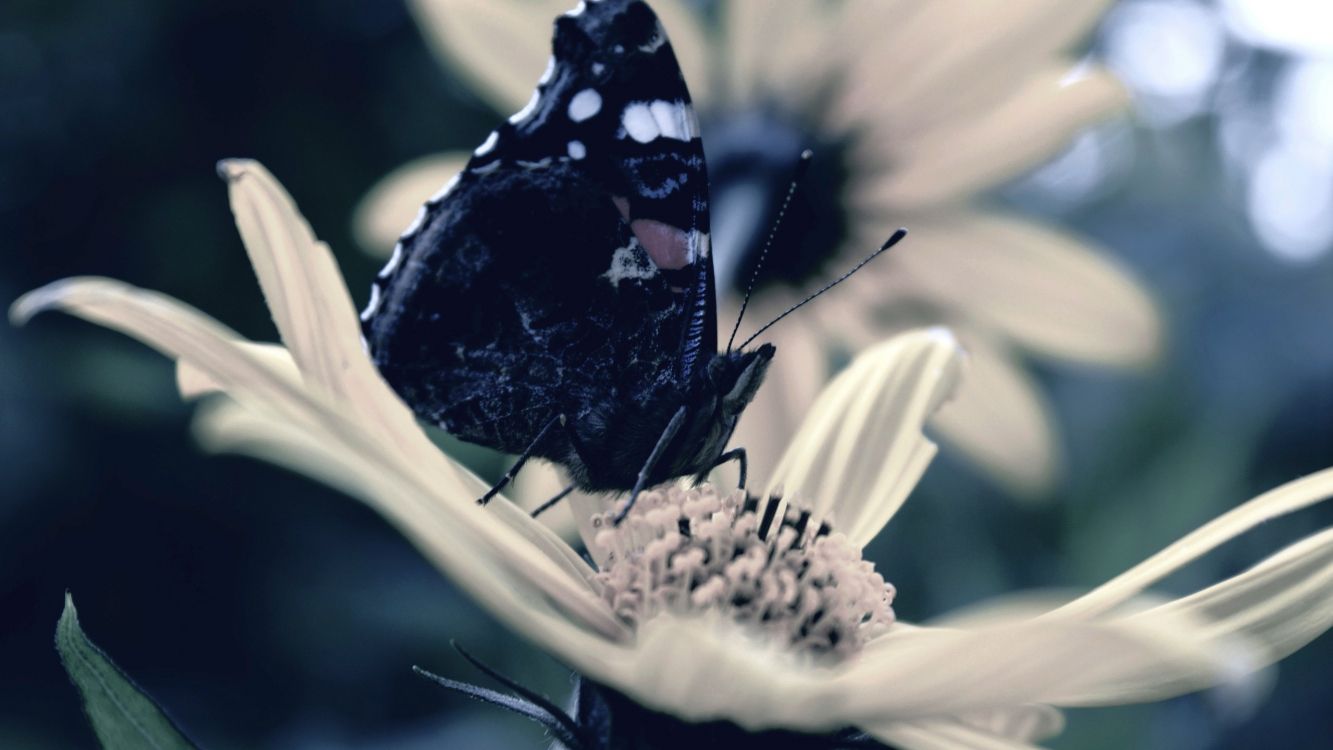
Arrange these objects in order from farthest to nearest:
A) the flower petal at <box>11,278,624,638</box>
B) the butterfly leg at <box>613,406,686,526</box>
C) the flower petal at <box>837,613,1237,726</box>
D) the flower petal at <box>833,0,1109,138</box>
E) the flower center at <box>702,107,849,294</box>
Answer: the flower center at <box>702,107,849,294</box> < the flower petal at <box>833,0,1109,138</box> < the butterfly leg at <box>613,406,686,526</box> < the flower petal at <box>11,278,624,638</box> < the flower petal at <box>837,613,1237,726</box>

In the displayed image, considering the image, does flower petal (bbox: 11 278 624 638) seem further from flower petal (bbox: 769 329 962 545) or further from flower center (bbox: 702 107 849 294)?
flower center (bbox: 702 107 849 294)

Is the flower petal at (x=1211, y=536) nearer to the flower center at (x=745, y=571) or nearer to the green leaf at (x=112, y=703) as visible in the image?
the flower center at (x=745, y=571)

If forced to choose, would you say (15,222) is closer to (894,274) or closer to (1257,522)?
(894,274)

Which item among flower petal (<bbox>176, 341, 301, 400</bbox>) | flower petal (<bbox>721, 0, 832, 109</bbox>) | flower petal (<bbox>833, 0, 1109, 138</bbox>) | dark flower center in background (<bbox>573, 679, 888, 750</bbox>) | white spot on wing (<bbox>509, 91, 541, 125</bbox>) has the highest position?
flower petal (<bbox>833, 0, 1109, 138</bbox>)

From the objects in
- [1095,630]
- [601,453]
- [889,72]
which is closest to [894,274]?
[889,72]

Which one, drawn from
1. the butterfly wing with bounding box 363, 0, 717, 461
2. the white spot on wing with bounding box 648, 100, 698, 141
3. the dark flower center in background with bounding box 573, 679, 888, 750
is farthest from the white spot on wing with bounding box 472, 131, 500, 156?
Result: the dark flower center in background with bounding box 573, 679, 888, 750

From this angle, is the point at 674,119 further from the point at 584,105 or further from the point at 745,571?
the point at 745,571

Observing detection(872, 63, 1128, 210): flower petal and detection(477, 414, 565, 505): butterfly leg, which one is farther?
detection(872, 63, 1128, 210): flower petal
